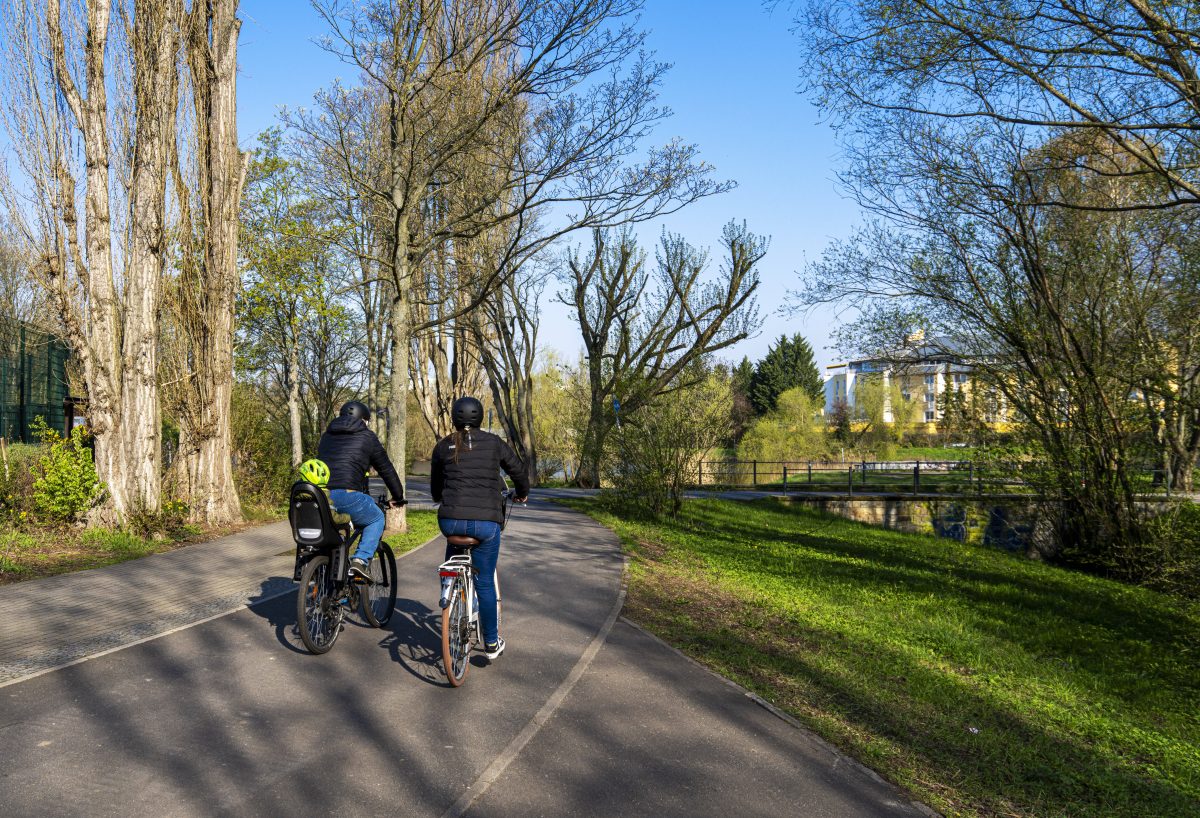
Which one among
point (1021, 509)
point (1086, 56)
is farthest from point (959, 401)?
point (1086, 56)

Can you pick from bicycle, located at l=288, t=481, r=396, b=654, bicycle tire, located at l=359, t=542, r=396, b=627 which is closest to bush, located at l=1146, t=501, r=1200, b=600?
bicycle tire, located at l=359, t=542, r=396, b=627

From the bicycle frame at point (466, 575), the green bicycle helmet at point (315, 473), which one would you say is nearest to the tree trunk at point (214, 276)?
→ the green bicycle helmet at point (315, 473)

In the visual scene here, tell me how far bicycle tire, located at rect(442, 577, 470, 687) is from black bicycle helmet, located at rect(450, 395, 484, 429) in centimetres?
108

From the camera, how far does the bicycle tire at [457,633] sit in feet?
17.7

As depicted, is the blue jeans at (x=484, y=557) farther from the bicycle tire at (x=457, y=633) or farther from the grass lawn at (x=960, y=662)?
the grass lawn at (x=960, y=662)

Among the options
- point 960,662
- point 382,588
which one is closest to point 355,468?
point 382,588

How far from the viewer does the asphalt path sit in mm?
3791

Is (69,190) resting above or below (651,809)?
above

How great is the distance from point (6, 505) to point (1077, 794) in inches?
499

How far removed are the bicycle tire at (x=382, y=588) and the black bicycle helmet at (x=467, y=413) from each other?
159 cm

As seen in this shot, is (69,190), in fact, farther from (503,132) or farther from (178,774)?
(178,774)

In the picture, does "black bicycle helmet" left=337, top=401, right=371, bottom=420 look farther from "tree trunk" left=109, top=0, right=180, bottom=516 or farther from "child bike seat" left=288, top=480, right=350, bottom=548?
"tree trunk" left=109, top=0, right=180, bottom=516

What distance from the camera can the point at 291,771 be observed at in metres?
4.07

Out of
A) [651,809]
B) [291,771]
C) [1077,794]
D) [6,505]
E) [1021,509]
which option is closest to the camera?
[651,809]
